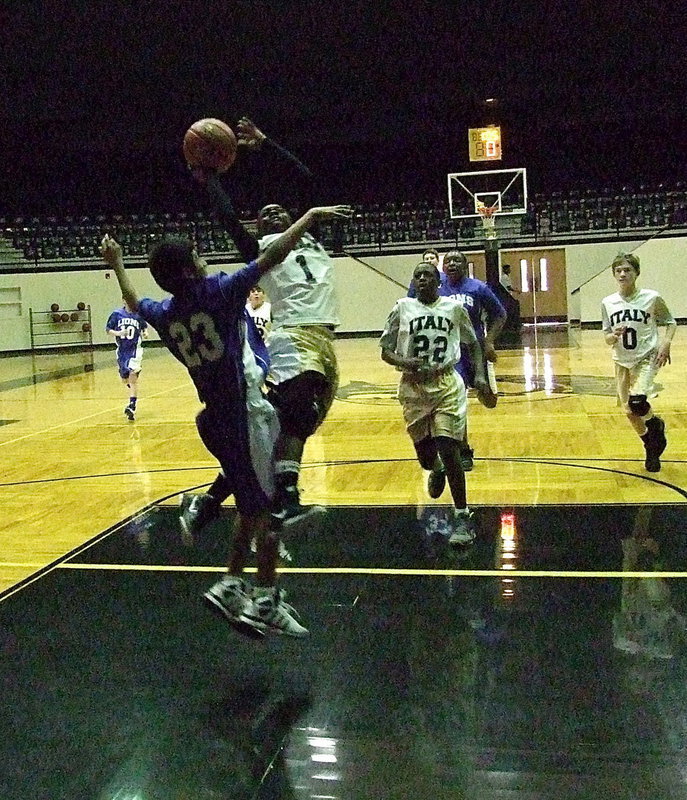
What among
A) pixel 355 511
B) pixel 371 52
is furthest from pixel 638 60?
pixel 355 511

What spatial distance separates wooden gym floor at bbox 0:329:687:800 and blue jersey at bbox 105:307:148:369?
3730 mm

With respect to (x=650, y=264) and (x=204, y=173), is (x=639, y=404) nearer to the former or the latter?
(x=204, y=173)

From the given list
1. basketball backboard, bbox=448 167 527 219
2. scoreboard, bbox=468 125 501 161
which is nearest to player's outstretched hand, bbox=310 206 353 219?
basketball backboard, bbox=448 167 527 219

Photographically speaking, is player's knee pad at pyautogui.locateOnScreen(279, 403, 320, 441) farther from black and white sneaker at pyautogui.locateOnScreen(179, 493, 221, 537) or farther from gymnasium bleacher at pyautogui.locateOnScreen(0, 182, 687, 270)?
gymnasium bleacher at pyautogui.locateOnScreen(0, 182, 687, 270)

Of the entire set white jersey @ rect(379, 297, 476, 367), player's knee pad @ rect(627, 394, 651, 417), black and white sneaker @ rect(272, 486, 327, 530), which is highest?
white jersey @ rect(379, 297, 476, 367)

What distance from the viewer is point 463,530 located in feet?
15.3

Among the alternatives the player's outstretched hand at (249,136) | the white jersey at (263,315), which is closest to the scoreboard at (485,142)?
the white jersey at (263,315)

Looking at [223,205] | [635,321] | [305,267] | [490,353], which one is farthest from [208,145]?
[635,321]

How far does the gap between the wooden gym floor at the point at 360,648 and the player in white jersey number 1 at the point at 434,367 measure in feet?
1.50

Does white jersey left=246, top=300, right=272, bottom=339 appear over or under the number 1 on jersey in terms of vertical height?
under

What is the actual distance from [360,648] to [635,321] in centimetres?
396

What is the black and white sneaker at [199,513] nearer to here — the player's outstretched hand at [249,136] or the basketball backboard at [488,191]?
the player's outstretched hand at [249,136]

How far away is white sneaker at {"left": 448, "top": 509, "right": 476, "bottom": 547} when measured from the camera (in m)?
4.53

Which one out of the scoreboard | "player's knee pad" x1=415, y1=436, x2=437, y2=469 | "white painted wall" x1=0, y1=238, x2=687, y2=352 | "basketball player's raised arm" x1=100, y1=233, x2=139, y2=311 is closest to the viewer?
"basketball player's raised arm" x1=100, y1=233, x2=139, y2=311
